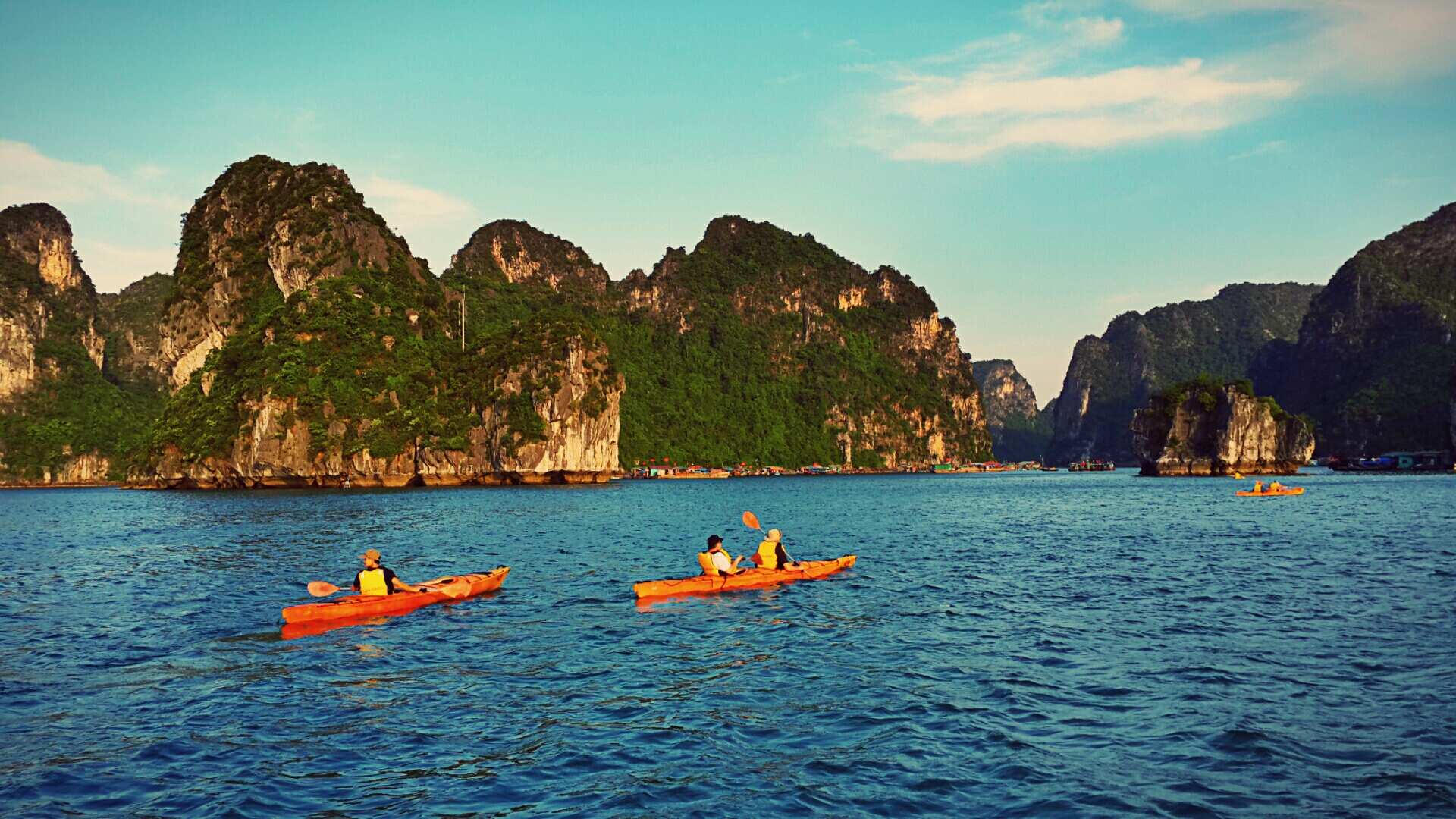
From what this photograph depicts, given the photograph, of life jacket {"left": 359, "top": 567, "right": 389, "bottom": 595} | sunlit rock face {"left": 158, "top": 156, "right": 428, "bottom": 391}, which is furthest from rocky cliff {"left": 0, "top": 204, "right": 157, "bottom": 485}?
life jacket {"left": 359, "top": 567, "right": 389, "bottom": 595}

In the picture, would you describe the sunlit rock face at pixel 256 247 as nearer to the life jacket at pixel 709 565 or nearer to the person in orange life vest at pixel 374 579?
the person in orange life vest at pixel 374 579

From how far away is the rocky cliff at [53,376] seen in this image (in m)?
138

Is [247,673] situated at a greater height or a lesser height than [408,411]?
lesser

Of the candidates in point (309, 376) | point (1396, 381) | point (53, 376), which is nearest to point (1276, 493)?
point (309, 376)

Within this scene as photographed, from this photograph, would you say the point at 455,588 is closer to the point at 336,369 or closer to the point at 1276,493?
the point at 1276,493

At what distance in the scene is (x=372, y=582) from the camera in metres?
20.2

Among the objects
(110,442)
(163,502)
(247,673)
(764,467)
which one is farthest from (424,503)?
(764,467)

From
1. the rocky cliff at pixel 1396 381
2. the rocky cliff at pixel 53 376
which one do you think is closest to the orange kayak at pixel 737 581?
the rocky cliff at pixel 53 376

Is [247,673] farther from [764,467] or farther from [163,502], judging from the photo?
[764,467]

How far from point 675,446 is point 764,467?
2331 centimetres

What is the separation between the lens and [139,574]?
27.4 m

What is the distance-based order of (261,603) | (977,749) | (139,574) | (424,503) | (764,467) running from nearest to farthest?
(977,749) → (261,603) → (139,574) → (424,503) → (764,467)

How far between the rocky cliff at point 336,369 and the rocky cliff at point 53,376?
32984 millimetres

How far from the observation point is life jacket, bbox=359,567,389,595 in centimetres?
2016
